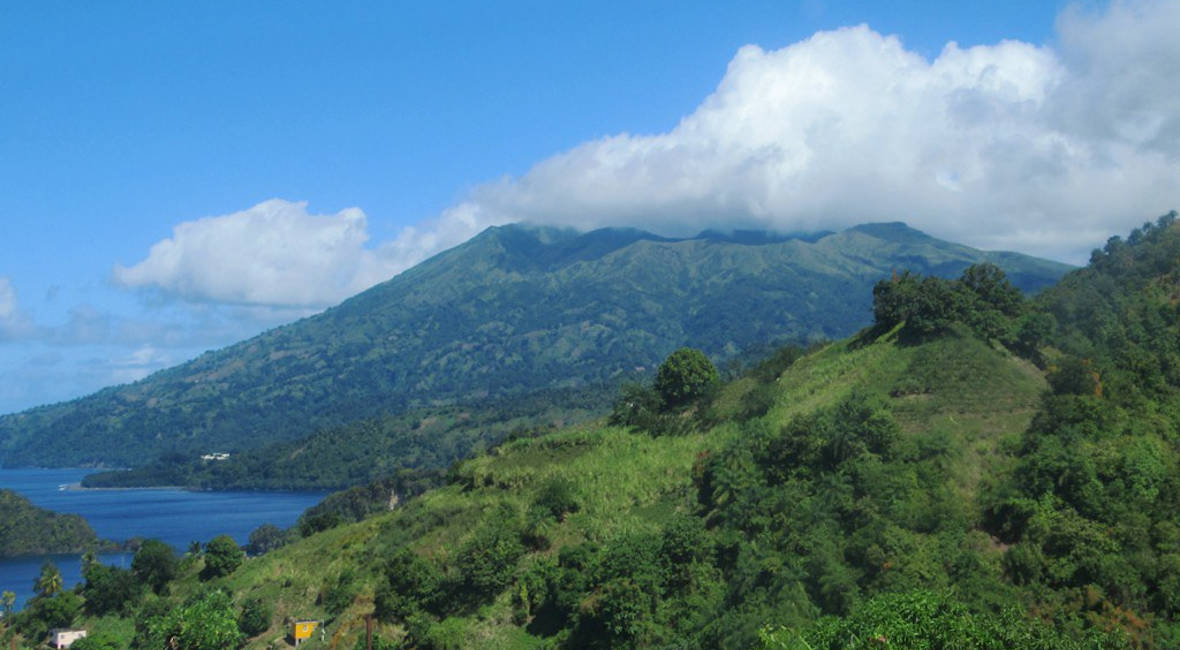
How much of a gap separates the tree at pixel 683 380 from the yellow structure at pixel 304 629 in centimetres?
2679

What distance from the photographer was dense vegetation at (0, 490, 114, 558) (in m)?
151

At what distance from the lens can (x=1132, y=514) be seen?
111 ft

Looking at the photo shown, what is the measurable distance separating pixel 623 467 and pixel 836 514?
18215 millimetres

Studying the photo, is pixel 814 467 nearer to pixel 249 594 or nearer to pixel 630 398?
pixel 630 398

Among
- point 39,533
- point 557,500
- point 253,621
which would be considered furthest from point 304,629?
point 39,533

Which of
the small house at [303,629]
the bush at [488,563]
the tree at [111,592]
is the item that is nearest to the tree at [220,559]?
the tree at [111,592]

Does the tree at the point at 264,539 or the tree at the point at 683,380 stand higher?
the tree at the point at 683,380

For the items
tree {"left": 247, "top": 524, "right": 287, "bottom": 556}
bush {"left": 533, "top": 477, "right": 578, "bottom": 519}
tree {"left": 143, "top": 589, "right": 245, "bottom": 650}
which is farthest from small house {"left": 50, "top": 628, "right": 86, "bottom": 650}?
tree {"left": 247, "top": 524, "right": 287, "bottom": 556}

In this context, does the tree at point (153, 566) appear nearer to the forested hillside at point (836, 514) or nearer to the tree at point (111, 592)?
the tree at point (111, 592)

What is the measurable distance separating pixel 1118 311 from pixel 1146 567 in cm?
3214

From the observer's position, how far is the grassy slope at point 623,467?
4534 cm

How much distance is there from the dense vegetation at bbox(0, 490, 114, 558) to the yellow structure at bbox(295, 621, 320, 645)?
11891 centimetres

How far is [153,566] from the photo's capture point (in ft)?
219

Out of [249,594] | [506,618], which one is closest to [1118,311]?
[506,618]
